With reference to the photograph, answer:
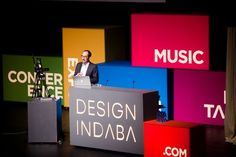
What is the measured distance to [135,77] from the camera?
14.9 m

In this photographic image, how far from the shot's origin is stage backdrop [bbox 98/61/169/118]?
48.2 feet

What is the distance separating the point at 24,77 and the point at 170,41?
11.7ft

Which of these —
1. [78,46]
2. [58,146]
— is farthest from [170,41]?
[58,146]

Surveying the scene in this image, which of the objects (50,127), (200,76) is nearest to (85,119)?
(50,127)

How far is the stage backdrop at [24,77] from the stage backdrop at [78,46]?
0.28 m

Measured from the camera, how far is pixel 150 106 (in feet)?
40.8

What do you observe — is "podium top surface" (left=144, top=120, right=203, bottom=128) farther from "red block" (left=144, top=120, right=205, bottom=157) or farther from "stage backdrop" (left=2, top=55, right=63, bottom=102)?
Answer: "stage backdrop" (left=2, top=55, right=63, bottom=102)

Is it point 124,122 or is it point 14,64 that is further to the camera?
point 14,64

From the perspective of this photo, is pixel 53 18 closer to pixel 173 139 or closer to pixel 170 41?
pixel 170 41

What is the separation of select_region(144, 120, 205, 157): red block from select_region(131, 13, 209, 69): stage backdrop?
269cm

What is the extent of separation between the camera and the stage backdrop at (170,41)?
14.2 m

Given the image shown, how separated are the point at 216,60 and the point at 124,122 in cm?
295

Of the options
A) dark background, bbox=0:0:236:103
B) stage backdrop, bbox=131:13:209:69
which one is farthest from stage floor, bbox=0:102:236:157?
dark background, bbox=0:0:236:103

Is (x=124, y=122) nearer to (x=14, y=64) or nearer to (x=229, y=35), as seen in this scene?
(x=229, y=35)
